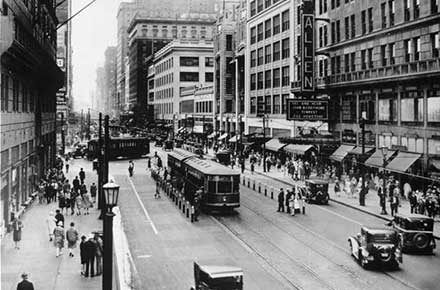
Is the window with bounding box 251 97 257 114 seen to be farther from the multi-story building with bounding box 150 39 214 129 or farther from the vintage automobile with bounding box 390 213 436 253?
the vintage automobile with bounding box 390 213 436 253

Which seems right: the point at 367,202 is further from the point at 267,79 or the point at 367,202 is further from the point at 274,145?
the point at 267,79

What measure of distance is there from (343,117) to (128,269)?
127 feet

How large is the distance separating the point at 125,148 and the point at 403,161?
47.1 m

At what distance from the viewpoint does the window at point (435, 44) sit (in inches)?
1587

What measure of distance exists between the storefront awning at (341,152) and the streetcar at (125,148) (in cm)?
3473

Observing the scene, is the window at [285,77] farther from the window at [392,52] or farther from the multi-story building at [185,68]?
the multi-story building at [185,68]

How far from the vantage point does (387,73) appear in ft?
151

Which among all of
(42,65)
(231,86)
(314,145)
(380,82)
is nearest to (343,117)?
(314,145)

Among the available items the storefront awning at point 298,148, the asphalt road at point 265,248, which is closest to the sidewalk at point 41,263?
the asphalt road at point 265,248

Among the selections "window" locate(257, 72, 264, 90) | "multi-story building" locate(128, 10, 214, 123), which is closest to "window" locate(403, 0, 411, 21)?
"window" locate(257, 72, 264, 90)

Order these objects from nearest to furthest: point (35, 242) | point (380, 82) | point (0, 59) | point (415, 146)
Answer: point (0, 59)
point (35, 242)
point (415, 146)
point (380, 82)

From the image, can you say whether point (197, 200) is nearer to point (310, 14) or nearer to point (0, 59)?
point (0, 59)

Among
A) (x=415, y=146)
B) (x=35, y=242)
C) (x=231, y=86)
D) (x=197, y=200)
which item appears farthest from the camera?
(x=231, y=86)

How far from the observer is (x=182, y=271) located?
21.1m
